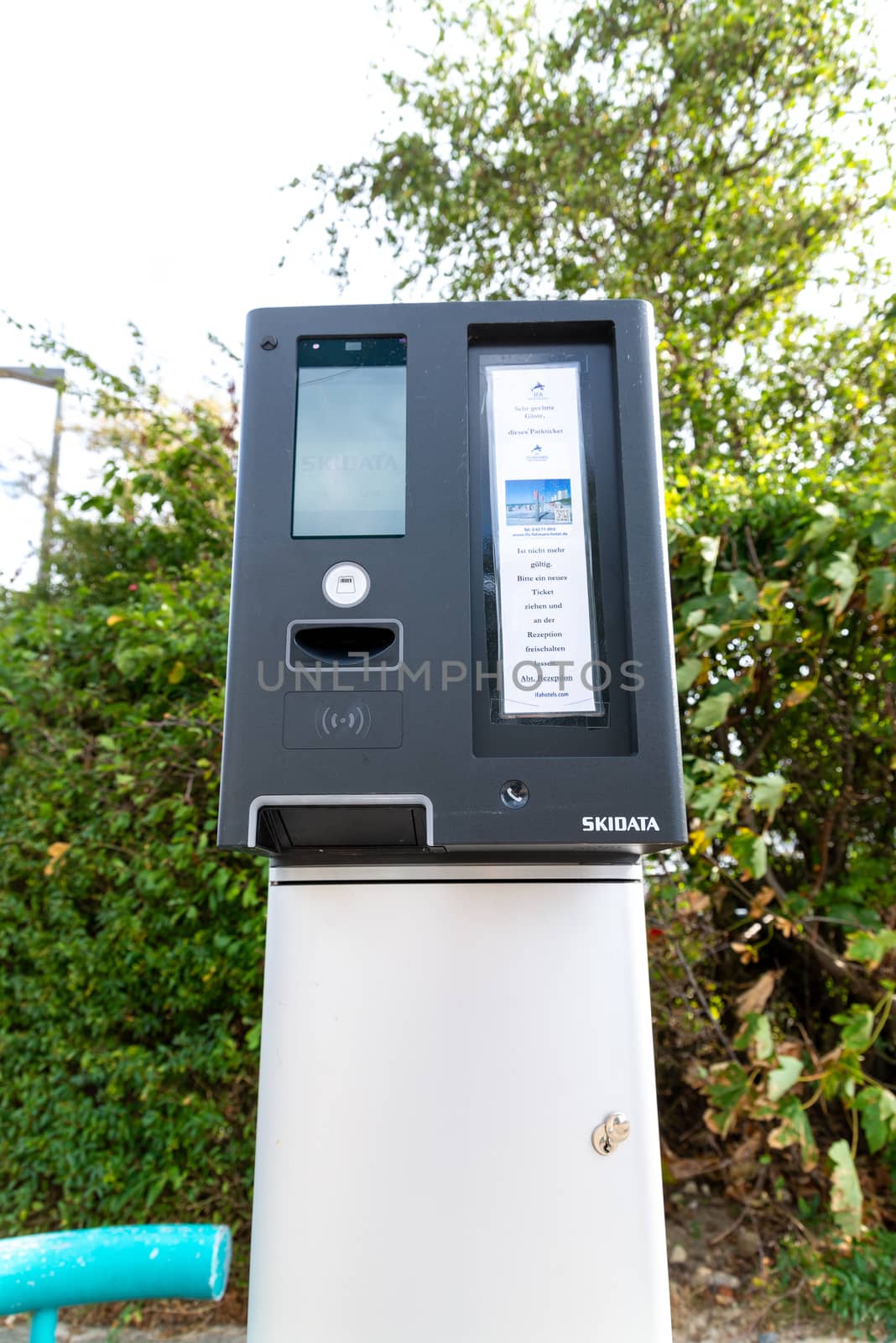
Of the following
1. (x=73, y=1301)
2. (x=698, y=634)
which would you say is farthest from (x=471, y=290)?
(x=73, y=1301)

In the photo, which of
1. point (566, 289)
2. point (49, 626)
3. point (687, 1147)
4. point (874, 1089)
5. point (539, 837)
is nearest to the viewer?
point (539, 837)

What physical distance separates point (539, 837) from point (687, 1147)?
2.53 meters

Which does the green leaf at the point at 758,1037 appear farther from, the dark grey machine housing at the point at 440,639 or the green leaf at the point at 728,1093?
the dark grey machine housing at the point at 440,639

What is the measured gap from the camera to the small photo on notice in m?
1.24

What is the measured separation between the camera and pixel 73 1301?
3.00 feet

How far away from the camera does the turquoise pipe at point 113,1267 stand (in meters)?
0.89

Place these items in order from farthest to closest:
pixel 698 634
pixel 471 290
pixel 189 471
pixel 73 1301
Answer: pixel 471 290 → pixel 189 471 → pixel 698 634 → pixel 73 1301

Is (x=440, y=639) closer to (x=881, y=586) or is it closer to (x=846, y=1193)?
(x=881, y=586)

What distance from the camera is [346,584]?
1.18 metres

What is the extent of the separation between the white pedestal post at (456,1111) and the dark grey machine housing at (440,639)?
0.09 m

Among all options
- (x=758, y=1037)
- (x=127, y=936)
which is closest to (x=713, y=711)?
(x=758, y=1037)

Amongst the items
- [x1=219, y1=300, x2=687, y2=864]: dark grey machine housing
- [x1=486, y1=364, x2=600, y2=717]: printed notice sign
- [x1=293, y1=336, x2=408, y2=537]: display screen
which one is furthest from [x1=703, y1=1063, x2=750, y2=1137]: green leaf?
[x1=293, y1=336, x2=408, y2=537]: display screen

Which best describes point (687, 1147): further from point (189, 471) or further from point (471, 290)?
point (471, 290)

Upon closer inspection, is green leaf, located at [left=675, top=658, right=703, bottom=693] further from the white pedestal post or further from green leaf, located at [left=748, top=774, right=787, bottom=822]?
the white pedestal post
